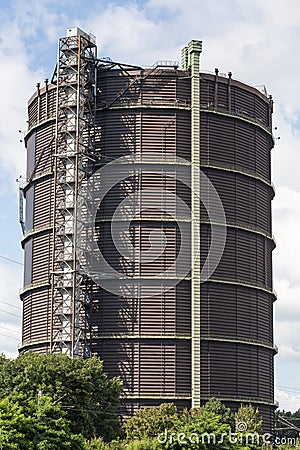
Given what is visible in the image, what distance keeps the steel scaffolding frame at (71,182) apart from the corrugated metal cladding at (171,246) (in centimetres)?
94

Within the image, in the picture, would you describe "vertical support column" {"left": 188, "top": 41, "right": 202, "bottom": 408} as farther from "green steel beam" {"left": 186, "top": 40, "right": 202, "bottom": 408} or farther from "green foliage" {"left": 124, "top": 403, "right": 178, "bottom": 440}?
"green foliage" {"left": 124, "top": 403, "right": 178, "bottom": 440}

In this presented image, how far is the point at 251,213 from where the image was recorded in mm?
57438

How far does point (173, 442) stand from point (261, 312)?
21.0 metres

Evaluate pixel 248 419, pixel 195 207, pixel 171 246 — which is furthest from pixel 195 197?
pixel 248 419

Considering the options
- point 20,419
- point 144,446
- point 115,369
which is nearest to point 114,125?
point 115,369

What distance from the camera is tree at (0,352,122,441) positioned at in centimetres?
4275

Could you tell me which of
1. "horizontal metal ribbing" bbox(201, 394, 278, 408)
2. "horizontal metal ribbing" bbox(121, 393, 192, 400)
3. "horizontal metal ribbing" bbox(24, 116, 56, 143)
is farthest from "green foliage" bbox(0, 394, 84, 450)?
"horizontal metal ribbing" bbox(24, 116, 56, 143)

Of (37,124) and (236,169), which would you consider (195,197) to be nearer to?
(236,169)

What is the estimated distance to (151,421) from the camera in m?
49.1

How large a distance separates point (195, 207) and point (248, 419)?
1216 centimetres

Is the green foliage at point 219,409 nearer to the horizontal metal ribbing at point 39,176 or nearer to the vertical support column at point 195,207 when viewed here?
the vertical support column at point 195,207

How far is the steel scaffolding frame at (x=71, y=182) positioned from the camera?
5234 centimetres

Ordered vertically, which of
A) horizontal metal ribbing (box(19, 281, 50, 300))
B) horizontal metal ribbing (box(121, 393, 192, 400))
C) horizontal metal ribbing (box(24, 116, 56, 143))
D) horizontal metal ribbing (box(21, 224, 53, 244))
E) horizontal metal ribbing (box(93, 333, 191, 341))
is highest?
horizontal metal ribbing (box(24, 116, 56, 143))

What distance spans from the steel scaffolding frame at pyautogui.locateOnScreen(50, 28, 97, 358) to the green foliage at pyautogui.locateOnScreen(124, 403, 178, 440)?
482 cm
